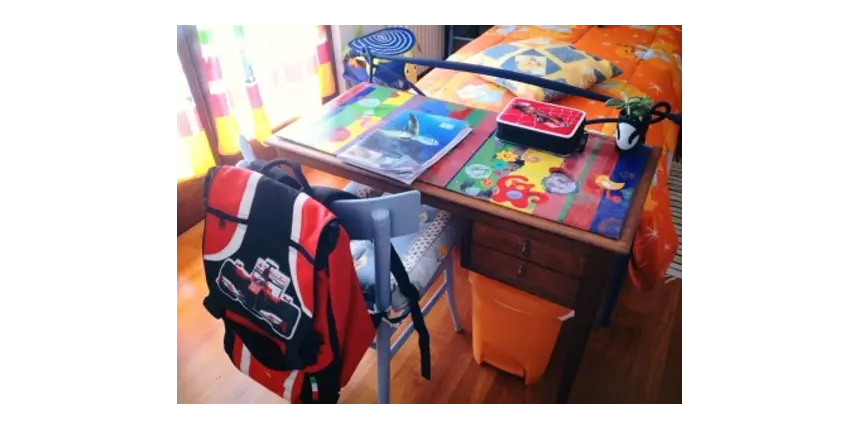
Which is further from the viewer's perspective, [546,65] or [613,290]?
[546,65]

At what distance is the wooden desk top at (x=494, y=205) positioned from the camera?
101 centimetres

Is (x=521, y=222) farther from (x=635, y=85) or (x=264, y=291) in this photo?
(x=635, y=85)

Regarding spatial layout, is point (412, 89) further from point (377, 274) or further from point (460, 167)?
point (377, 274)

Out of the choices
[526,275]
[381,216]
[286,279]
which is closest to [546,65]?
[526,275]

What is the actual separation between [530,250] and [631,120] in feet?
1.39

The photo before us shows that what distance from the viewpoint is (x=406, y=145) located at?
1.30 metres

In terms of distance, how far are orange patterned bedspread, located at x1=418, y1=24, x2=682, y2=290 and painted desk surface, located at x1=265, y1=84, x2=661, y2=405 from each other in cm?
34

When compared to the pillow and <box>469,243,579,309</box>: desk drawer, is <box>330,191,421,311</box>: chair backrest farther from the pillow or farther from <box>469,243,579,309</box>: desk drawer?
the pillow

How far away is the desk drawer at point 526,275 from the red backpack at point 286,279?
0.73ft

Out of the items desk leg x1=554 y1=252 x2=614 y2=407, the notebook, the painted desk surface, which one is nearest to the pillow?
the painted desk surface

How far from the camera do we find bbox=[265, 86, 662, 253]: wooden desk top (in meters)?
1.01

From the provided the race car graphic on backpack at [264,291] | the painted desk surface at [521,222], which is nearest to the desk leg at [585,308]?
the painted desk surface at [521,222]

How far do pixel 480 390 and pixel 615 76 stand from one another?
1.47 meters
